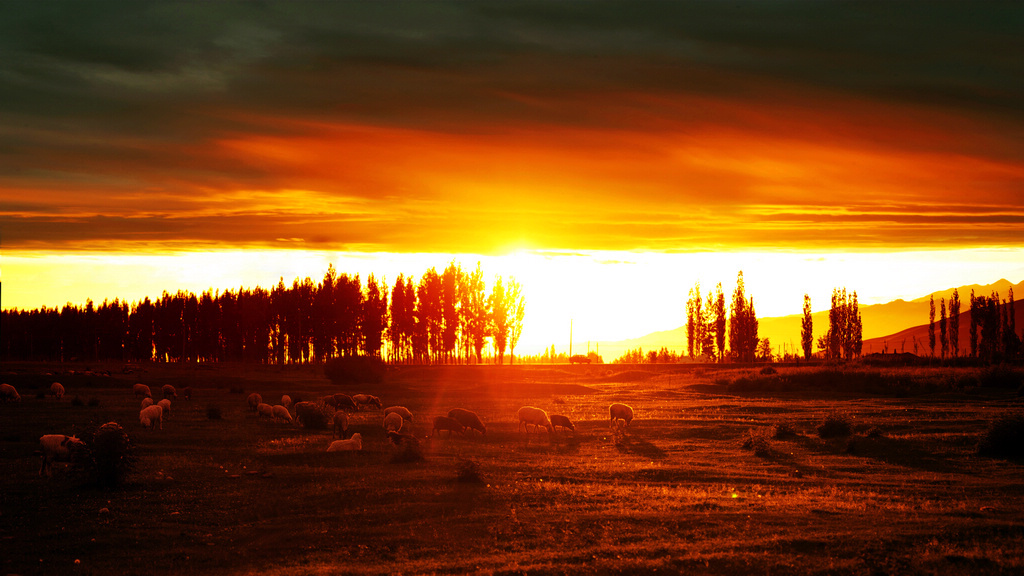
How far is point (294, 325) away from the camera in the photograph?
13612 cm

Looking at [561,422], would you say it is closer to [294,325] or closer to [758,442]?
[758,442]

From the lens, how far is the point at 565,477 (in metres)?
22.0

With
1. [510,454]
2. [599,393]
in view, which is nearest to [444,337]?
[599,393]

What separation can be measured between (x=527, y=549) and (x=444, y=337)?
114 metres

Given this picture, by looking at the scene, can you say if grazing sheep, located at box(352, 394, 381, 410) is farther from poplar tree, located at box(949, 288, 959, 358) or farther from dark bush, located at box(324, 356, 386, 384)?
poplar tree, located at box(949, 288, 959, 358)

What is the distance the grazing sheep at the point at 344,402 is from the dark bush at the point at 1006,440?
33.2m

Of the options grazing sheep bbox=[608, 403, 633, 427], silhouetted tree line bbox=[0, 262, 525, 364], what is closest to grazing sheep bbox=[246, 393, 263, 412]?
grazing sheep bbox=[608, 403, 633, 427]

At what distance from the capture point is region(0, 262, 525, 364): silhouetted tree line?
12575 centimetres

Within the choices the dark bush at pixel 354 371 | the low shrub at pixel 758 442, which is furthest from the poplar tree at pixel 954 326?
the low shrub at pixel 758 442

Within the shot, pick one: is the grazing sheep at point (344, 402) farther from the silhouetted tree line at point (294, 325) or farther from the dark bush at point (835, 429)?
the silhouetted tree line at point (294, 325)

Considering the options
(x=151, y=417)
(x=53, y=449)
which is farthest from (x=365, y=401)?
(x=53, y=449)

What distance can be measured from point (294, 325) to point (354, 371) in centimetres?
6723

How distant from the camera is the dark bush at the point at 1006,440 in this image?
86.3ft

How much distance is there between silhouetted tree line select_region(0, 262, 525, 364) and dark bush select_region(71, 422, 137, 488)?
93081 millimetres
